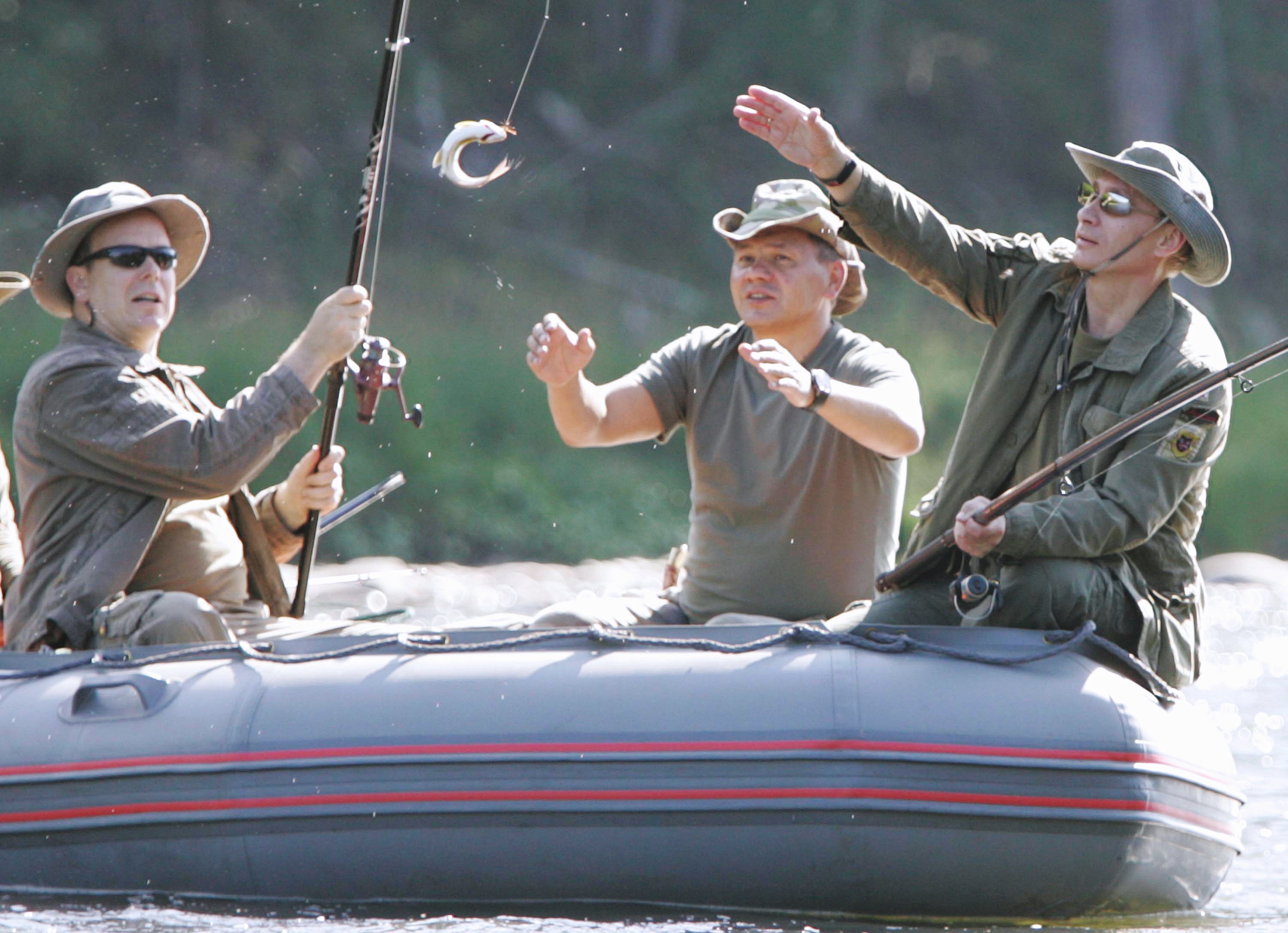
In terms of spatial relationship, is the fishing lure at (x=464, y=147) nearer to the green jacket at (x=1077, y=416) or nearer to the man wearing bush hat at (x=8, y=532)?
the green jacket at (x=1077, y=416)

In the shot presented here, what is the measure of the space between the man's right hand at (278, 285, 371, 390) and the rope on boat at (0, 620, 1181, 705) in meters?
0.60

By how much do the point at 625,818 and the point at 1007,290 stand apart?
1428mm

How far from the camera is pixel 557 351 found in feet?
12.8

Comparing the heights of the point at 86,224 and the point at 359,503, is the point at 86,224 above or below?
above

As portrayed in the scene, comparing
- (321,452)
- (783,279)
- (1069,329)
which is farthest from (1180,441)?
(321,452)

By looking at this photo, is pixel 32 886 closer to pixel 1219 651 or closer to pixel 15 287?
pixel 15 287

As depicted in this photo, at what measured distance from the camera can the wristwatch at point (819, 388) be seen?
3.53 meters

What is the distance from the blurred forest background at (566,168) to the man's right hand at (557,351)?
24.4ft

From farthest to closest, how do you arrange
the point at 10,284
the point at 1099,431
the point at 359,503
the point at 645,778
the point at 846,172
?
the point at 359,503
the point at 10,284
the point at 846,172
the point at 1099,431
the point at 645,778

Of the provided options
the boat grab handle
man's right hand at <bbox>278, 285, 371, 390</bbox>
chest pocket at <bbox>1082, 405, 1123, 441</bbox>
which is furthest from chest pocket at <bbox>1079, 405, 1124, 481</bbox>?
the boat grab handle

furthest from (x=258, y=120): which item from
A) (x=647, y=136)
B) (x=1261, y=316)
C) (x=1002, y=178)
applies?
(x=1261, y=316)

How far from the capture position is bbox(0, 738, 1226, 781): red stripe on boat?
334 centimetres

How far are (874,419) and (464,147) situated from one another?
118 centimetres

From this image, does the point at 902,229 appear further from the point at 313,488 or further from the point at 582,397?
the point at 313,488
